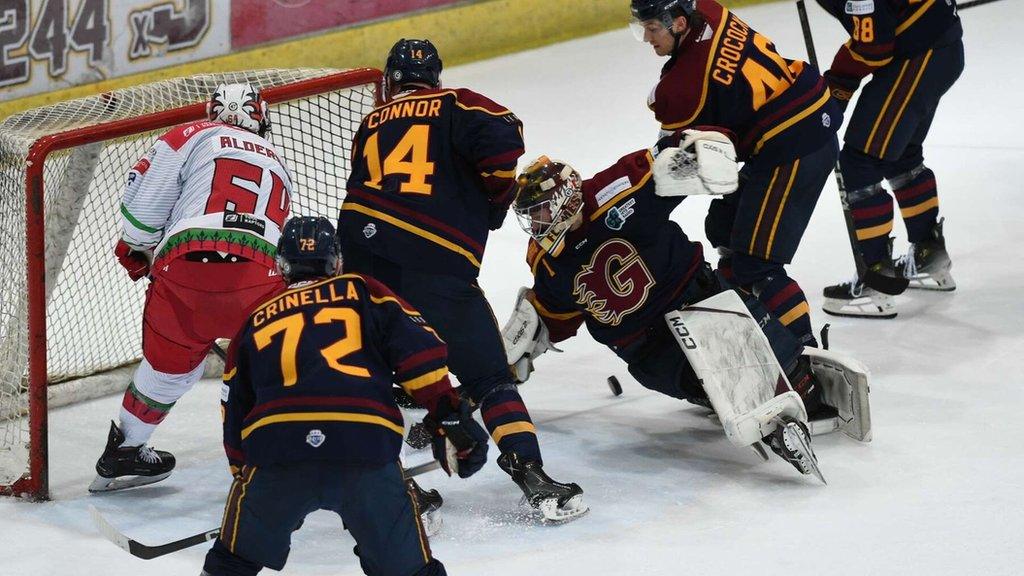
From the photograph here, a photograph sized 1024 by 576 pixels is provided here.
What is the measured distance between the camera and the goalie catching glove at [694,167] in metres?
3.80

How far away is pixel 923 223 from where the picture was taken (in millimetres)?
5305

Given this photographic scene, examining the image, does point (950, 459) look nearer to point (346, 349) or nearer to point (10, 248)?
point (346, 349)

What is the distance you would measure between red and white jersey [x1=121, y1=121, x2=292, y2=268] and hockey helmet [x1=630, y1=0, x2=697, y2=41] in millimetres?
1086

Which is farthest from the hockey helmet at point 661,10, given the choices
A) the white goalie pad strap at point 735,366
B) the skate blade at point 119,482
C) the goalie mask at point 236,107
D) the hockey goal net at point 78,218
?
the skate blade at point 119,482

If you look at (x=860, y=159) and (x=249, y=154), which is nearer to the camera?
(x=249, y=154)

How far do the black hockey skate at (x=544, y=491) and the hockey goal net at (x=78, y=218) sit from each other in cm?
125

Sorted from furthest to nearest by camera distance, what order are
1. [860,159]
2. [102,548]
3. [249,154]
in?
1. [860,159]
2. [249,154]
3. [102,548]

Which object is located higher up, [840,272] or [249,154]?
[249,154]

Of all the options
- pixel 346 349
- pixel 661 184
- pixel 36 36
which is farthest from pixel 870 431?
pixel 36 36

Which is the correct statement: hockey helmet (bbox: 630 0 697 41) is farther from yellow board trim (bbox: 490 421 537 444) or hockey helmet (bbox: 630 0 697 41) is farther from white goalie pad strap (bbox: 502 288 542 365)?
yellow board trim (bbox: 490 421 537 444)

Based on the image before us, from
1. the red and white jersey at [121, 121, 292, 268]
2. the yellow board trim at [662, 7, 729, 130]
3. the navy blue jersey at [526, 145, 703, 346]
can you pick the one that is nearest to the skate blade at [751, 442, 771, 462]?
the navy blue jersey at [526, 145, 703, 346]

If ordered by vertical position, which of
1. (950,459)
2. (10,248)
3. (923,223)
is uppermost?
(10,248)

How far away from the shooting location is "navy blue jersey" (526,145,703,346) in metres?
3.85

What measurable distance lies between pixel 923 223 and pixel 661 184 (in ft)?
6.02
